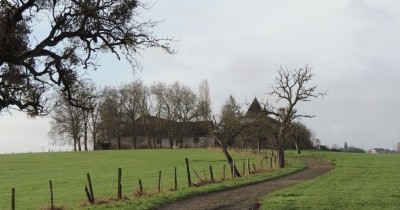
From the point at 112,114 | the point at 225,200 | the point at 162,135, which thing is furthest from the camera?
the point at 162,135

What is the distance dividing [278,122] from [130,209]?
3787 centimetres

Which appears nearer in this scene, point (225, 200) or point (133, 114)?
point (225, 200)

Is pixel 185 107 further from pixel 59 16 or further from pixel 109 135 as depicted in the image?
pixel 59 16

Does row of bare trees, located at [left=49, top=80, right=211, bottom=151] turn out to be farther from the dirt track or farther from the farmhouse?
the dirt track

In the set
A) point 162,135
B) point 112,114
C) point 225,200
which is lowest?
point 225,200

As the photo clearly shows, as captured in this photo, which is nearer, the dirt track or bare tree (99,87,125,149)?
the dirt track

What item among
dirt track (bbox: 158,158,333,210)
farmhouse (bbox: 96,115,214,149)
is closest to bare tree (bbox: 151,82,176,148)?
farmhouse (bbox: 96,115,214,149)

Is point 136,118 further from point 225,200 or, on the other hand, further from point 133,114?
point 225,200

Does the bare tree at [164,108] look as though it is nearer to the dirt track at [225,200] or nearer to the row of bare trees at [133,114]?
the row of bare trees at [133,114]

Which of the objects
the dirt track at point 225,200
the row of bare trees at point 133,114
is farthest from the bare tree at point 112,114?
the dirt track at point 225,200

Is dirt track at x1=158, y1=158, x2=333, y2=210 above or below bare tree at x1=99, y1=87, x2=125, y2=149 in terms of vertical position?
below

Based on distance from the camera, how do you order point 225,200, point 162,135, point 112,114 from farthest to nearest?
point 162,135, point 112,114, point 225,200

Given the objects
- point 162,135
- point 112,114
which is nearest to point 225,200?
point 112,114

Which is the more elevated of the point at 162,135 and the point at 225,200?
the point at 162,135
